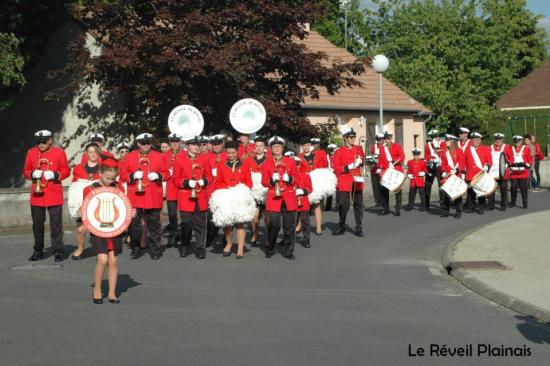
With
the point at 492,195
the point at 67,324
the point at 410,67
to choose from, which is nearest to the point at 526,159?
the point at 492,195

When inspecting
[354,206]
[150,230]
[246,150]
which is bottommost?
[150,230]

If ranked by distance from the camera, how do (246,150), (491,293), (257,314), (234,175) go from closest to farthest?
(257,314) → (491,293) → (234,175) → (246,150)

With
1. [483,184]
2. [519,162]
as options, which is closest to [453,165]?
[483,184]

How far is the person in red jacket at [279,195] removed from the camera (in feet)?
54.3

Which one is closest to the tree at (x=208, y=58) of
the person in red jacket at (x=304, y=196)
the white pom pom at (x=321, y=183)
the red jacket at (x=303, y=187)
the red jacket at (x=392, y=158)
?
the red jacket at (x=392, y=158)

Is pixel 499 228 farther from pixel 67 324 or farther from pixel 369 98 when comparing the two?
pixel 369 98

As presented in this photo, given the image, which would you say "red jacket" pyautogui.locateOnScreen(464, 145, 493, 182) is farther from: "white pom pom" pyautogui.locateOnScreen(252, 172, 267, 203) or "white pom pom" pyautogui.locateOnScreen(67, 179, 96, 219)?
"white pom pom" pyautogui.locateOnScreen(67, 179, 96, 219)

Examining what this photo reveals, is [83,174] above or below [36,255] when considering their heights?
above

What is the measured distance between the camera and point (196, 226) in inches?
663

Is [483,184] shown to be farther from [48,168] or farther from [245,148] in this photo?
[48,168]

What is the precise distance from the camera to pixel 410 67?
55.2m

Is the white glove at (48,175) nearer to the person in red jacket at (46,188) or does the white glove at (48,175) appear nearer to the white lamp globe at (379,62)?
the person in red jacket at (46,188)

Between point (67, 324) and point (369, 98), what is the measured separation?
36.8 meters

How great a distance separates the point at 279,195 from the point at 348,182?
4050 mm
